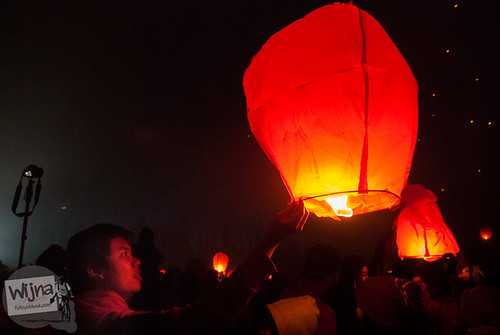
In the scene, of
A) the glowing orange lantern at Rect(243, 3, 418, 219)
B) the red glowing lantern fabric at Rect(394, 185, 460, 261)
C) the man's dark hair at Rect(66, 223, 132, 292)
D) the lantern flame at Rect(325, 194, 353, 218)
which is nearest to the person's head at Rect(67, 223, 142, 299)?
the man's dark hair at Rect(66, 223, 132, 292)

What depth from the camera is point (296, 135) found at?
1.59 m

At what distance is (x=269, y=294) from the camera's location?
4.51 metres

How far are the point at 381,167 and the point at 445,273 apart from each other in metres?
3.72

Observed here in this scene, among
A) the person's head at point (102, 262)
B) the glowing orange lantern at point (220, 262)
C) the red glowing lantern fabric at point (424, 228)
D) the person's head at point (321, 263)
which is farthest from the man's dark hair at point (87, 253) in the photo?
the glowing orange lantern at point (220, 262)

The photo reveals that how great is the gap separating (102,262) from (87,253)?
92 mm

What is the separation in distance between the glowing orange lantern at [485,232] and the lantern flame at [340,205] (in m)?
17.5

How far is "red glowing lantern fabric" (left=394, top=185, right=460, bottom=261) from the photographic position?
11.6ft

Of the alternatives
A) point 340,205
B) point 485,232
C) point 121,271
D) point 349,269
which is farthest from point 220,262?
point 340,205

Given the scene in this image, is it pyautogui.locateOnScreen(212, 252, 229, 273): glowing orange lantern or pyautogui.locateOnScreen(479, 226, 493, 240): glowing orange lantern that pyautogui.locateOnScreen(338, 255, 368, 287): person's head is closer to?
pyautogui.locateOnScreen(212, 252, 229, 273): glowing orange lantern

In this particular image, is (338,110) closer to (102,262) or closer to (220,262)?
(102,262)

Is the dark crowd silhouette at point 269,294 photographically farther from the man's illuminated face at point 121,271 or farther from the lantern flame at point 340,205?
the lantern flame at point 340,205

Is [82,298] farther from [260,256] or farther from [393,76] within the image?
[393,76]

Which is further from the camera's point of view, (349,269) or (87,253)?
(349,269)

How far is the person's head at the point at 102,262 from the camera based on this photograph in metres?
1.73
